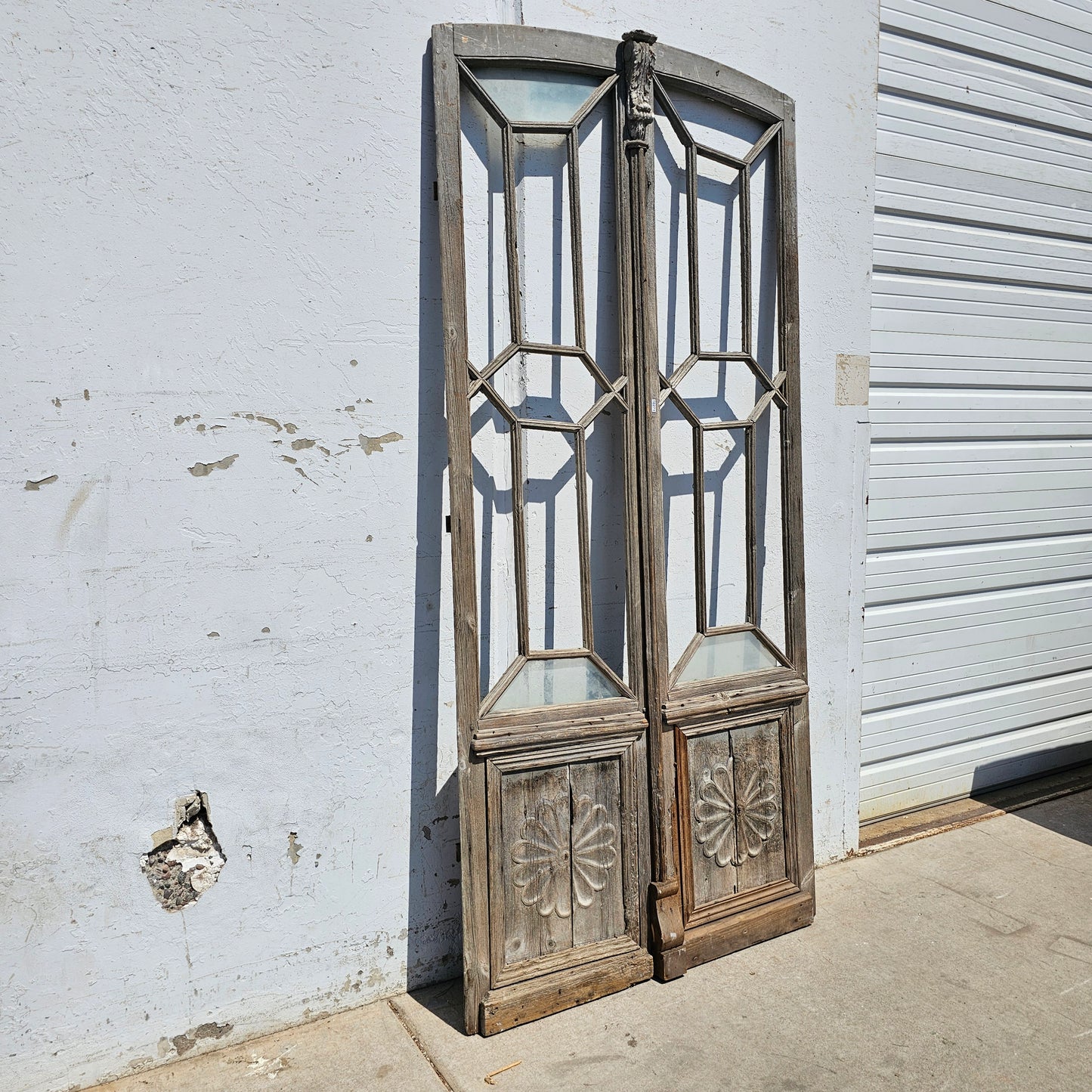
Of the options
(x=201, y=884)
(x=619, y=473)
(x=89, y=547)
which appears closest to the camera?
(x=89, y=547)

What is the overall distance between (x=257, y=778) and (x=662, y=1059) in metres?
1.33

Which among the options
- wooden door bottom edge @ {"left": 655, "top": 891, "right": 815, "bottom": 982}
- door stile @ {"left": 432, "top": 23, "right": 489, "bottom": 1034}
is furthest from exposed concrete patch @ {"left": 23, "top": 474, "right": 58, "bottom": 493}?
wooden door bottom edge @ {"left": 655, "top": 891, "right": 815, "bottom": 982}

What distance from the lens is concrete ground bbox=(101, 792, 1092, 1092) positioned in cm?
235

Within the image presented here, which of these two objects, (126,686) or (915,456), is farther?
(915,456)

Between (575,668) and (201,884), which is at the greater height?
(575,668)

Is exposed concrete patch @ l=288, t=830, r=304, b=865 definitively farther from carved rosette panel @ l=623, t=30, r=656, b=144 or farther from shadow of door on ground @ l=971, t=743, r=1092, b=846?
shadow of door on ground @ l=971, t=743, r=1092, b=846

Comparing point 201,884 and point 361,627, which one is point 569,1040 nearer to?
point 201,884

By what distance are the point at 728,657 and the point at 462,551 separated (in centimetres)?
107

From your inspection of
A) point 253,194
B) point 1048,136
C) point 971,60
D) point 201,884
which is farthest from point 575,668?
point 1048,136

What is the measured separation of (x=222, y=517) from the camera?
2.41 m

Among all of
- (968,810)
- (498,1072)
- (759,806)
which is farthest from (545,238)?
(968,810)

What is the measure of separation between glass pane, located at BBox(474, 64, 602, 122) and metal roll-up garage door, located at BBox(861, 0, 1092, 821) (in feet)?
4.85

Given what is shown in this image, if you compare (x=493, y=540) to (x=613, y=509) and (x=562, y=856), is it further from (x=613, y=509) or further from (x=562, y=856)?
(x=562, y=856)

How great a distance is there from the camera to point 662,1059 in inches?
95.2
